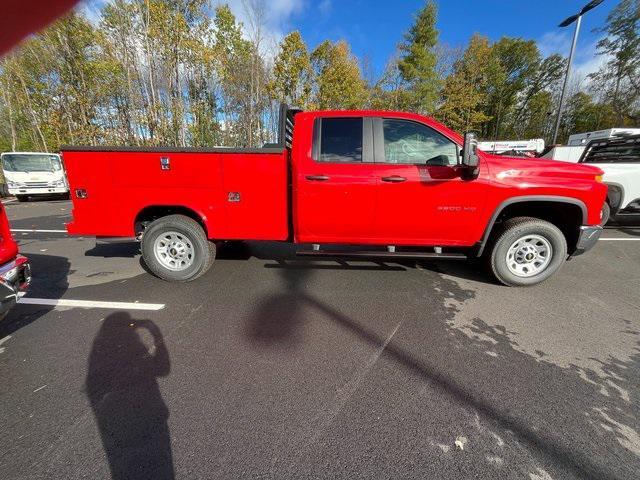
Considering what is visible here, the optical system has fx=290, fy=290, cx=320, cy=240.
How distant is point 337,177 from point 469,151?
5.01ft

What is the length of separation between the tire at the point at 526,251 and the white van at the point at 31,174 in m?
17.4

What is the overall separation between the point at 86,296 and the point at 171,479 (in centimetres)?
314

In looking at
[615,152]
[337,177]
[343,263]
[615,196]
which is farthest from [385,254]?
[615,152]

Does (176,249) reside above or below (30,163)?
below

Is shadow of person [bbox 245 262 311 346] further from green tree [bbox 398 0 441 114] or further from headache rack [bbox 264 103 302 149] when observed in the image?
green tree [bbox 398 0 441 114]

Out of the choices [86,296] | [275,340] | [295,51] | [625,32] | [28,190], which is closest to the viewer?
[275,340]

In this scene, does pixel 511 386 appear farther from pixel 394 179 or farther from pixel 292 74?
pixel 292 74

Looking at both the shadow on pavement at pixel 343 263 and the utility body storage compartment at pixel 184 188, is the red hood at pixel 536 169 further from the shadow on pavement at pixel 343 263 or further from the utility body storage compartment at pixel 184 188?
the utility body storage compartment at pixel 184 188

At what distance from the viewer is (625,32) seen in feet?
74.8

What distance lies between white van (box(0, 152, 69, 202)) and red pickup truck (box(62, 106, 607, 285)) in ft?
42.6

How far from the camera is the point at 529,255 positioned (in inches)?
154

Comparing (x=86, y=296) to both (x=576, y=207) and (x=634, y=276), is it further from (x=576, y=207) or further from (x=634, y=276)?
(x=634, y=276)

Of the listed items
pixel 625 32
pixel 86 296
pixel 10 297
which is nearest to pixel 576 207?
pixel 10 297

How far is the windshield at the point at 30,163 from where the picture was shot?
41.4ft
